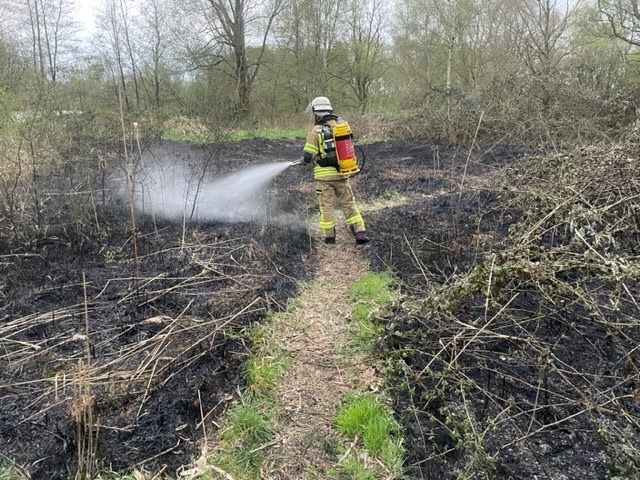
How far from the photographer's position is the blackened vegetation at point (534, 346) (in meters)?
2.27

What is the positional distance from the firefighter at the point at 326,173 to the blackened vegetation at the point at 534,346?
3.36 ft

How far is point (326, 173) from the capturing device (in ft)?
18.8

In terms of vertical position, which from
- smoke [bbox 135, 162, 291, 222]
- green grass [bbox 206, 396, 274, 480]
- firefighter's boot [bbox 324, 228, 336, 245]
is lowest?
green grass [bbox 206, 396, 274, 480]

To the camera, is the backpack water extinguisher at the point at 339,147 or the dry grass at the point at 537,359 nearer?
the dry grass at the point at 537,359

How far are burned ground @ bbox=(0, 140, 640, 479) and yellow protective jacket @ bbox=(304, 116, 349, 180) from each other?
0.93 m

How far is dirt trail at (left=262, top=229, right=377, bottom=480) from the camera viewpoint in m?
2.51

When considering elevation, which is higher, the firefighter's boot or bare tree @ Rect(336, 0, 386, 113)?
bare tree @ Rect(336, 0, 386, 113)

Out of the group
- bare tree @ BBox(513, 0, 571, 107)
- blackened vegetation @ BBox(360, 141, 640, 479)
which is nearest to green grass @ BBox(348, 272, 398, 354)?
blackened vegetation @ BBox(360, 141, 640, 479)

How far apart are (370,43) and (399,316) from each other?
26.1 metres

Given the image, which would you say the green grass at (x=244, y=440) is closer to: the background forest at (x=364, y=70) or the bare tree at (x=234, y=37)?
the background forest at (x=364, y=70)

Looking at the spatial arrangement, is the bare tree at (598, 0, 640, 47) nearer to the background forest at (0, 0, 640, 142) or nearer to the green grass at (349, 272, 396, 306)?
the background forest at (0, 0, 640, 142)

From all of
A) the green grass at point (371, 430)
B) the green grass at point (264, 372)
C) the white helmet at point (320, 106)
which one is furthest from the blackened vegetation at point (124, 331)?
the white helmet at point (320, 106)

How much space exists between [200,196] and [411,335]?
16.6ft

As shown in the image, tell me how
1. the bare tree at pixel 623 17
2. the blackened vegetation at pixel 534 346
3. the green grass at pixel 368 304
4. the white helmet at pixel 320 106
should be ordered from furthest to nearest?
the bare tree at pixel 623 17 → the white helmet at pixel 320 106 → the green grass at pixel 368 304 → the blackened vegetation at pixel 534 346
